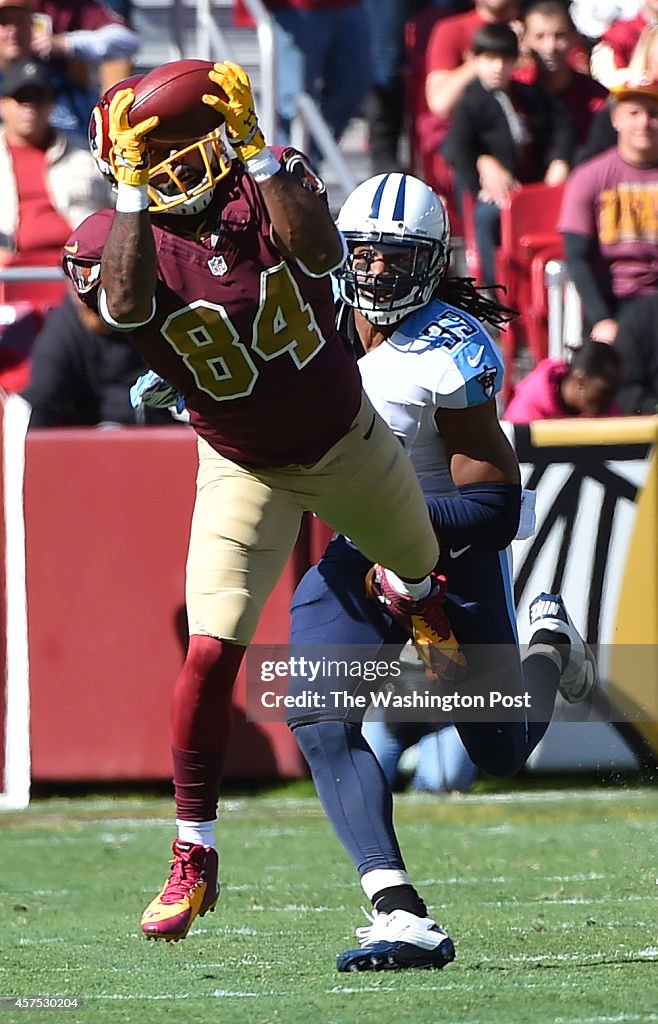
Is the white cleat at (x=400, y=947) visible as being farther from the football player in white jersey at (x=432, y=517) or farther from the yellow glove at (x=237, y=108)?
the yellow glove at (x=237, y=108)

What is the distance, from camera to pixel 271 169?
12.2 feet

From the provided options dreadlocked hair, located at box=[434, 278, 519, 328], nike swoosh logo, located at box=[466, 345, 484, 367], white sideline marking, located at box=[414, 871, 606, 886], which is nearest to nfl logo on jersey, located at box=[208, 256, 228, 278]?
nike swoosh logo, located at box=[466, 345, 484, 367]

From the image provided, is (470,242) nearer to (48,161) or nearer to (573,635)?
(48,161)

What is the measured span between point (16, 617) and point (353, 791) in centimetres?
285

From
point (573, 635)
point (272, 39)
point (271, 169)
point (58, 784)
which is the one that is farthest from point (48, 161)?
point (271, 169)

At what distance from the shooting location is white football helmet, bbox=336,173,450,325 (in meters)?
4.37

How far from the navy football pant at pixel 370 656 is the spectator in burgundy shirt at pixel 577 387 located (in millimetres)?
2404

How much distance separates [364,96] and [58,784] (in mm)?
4255

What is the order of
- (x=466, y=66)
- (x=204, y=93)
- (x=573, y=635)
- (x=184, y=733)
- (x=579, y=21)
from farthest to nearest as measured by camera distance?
(x=579, y=21) → (x=466, y=66) → (x=573, y=635) → (x=184, y=733) → (x=204, y=93)

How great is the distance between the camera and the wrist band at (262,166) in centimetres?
371

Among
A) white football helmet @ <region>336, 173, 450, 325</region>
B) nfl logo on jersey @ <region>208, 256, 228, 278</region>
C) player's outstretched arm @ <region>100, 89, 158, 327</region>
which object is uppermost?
player's outstretched arm @ <region>100, 89, 158, 327</region>

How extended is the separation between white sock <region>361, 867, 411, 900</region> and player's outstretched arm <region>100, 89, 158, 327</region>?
132 centimetres

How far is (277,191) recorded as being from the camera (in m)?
3.73

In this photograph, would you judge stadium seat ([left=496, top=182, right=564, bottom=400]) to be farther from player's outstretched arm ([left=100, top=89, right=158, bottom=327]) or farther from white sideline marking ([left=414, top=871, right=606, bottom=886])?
player's outstretched arm ([left=100, top=89, right=158, bottom=327])
